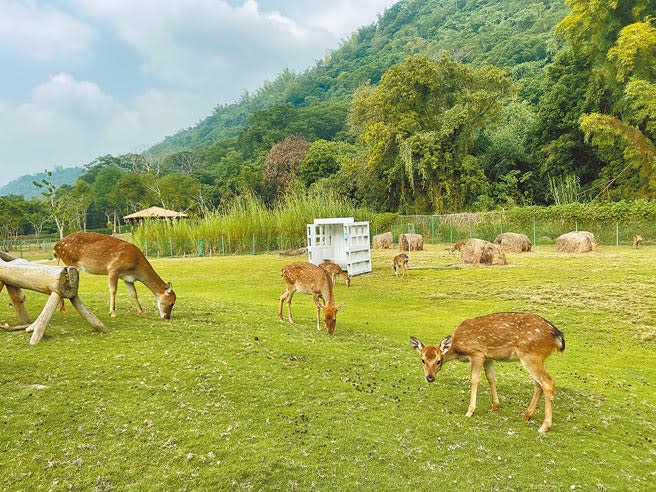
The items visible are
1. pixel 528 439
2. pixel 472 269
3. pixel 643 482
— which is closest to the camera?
pixel 643 482

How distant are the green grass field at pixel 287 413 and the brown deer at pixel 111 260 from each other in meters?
0.44

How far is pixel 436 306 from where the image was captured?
13695mm

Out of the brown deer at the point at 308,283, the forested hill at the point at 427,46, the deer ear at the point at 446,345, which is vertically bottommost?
the deer ear at the point at 446,345

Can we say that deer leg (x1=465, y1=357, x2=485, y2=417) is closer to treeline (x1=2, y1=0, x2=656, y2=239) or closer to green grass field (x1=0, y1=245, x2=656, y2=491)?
green grass field (x1=0, y1=245, x2=656, y2=491)

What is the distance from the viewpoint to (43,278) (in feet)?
22.4

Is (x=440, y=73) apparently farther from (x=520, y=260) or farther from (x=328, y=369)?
(x=328, y=369)

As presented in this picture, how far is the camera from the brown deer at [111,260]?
9008 millimetres

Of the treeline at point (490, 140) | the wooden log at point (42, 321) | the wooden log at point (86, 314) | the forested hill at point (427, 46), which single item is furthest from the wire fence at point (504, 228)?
the forested hill at point (427, 46)

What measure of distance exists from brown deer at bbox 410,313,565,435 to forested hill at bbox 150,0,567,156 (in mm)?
61047

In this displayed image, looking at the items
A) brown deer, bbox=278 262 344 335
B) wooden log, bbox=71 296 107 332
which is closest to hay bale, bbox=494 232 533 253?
brown deer, bbox=278 262 344 335

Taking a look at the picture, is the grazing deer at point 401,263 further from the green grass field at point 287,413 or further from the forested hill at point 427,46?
the forested hill at point 427,46

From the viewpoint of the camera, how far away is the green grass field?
428 cm

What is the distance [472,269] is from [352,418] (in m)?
15.3

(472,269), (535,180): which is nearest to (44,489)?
(472,269)
